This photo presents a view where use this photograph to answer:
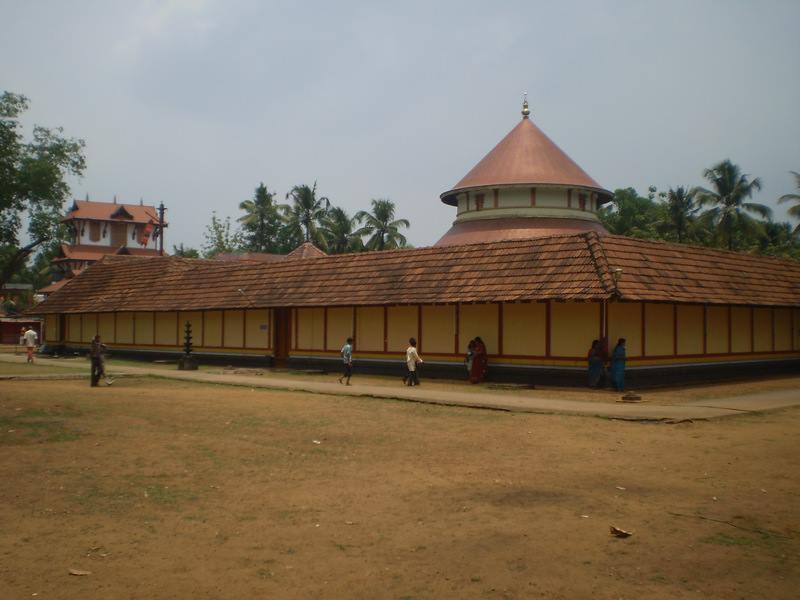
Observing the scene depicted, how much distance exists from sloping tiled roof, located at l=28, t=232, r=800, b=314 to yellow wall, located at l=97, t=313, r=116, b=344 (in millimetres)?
2402

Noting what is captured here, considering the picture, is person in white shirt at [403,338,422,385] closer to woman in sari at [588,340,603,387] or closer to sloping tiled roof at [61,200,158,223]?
woman in sari at [588,340,603,387]

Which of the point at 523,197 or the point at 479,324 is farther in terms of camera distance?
the point at 523,197

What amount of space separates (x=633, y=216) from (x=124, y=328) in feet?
142

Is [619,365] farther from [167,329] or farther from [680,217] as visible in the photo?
[680,217]

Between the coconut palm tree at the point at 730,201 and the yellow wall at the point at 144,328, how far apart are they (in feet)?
116

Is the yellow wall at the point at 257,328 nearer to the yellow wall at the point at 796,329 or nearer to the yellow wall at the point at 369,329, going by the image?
the yellow wall at the point at 369,329

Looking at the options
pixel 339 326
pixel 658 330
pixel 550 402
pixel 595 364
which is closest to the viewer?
pixel 550 402

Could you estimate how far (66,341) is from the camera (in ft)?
134

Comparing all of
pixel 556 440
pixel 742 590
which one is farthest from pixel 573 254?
pixel 742 590

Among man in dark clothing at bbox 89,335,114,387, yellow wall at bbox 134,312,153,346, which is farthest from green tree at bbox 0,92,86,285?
yellow wall at bbox 134,312,153,346

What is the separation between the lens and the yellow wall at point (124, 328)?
36469 mm

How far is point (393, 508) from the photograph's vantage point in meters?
8.23

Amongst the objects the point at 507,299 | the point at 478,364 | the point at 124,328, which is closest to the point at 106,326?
the point at 124,328

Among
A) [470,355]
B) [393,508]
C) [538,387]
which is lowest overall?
[393,508]
